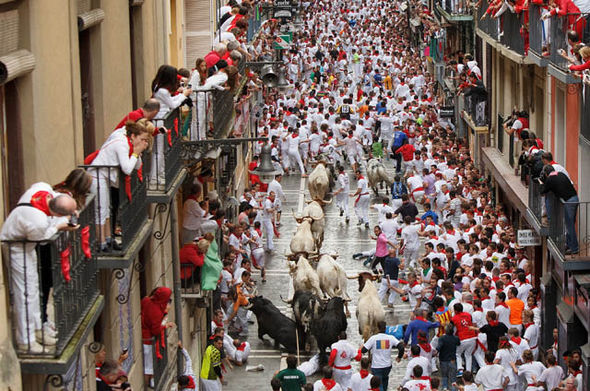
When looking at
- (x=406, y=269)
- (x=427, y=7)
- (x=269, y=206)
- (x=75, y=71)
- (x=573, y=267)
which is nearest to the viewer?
(x=75, y=71)

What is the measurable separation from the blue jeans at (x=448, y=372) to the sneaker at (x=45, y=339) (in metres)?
11.9

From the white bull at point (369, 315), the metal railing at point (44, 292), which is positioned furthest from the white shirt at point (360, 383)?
the metal railing at point (44, 292)

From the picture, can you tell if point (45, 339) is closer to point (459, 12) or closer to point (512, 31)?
point (512, 31)

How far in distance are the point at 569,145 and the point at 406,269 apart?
21.4 ft

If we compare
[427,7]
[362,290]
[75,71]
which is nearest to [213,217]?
[362,290]

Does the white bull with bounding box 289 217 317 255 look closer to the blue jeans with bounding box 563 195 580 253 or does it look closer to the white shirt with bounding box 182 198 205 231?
the white shirt with bounding box 182 198 205 231

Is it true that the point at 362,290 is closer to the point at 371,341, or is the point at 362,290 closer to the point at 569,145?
the point at 371,341

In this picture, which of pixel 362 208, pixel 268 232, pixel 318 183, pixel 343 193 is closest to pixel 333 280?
pixel 268 232

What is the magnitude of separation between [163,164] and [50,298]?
6.23 m

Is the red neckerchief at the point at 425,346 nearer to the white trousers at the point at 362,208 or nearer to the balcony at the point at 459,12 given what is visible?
the white trousers at the point at 362,208

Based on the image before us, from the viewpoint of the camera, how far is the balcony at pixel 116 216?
13406 millimetres

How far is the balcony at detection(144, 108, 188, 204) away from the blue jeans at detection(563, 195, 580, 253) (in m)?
6.83

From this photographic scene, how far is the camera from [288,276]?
99.4 ft

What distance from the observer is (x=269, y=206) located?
31859mm
